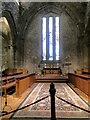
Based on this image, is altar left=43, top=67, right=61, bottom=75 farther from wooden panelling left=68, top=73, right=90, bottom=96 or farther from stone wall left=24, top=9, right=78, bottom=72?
wooden panelling left=68, top=73, right=90, bottom=96

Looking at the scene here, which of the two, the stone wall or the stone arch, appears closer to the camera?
the stone arch

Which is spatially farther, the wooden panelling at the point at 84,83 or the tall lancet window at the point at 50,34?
the tall lancet window at the point at 50,34

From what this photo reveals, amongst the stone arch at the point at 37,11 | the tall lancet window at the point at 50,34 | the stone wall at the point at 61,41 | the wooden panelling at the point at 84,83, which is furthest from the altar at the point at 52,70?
the wooden panelling at the point at 84,83

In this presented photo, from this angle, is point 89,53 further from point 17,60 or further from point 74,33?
point 17,60

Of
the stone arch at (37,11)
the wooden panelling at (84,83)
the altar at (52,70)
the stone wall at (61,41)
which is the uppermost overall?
the stone arch at (37,11)

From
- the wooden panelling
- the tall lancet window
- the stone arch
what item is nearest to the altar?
the tall lancet window

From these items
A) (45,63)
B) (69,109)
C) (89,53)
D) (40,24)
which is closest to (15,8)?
(40,24)

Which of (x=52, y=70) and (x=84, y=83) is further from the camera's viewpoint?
(x=52, y=70)

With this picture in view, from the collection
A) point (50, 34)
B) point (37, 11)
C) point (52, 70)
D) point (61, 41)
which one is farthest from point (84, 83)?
point (37, 11)

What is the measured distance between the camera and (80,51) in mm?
17672

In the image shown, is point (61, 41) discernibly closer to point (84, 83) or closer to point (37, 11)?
point (37, 11)

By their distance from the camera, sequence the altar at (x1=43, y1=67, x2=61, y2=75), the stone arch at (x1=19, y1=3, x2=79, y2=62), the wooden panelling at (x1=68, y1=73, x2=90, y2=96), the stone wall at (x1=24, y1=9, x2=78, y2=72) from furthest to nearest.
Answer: the stone wall at (x1=24, y1=9, x2=78, y2=72) → the stone arch at (x1=19, y1=3, x2=79, y2=62) → the altar at (x1=43, y1=67, x2=61, y2=75) → the wooden panelling at (x1=68, y1=73, x2=90, y2=96)

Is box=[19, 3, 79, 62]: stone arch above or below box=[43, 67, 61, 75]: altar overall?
above

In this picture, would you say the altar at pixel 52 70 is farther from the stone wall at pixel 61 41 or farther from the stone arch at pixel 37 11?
the stone arch at pixel 37 11
